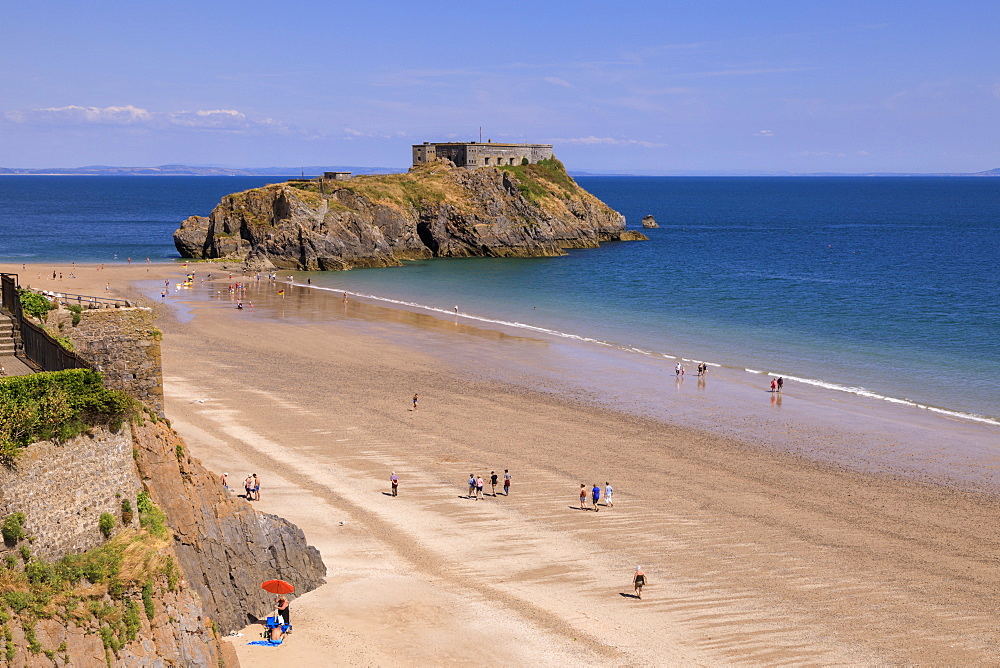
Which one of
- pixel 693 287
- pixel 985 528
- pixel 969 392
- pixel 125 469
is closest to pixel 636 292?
pixel 693 287

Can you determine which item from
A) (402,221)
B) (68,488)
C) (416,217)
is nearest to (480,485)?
A: (68,488)

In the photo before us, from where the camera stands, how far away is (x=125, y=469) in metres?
Answer: 13.4

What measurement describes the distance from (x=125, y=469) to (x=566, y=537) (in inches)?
553

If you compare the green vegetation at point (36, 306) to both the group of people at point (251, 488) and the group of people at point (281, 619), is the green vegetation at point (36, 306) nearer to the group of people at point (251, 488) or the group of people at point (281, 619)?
the group of people at point (281, 619)

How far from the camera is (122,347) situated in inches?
651

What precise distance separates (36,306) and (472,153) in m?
109

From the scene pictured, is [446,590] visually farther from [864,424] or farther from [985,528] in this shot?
[864,424]

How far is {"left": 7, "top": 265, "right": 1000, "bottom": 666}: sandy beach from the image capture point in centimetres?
1947

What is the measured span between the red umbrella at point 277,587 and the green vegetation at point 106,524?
5.62 metres

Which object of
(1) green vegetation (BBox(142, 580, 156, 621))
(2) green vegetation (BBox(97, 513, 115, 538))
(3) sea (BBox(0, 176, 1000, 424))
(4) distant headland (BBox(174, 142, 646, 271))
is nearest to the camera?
(2) green vegetation (BBox(97, 513, 115, 538))

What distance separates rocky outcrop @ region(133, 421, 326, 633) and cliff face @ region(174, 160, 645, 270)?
73.8 metres

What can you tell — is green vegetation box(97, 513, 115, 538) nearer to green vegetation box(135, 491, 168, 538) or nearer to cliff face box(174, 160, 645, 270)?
green vegetation box(135, 491, 168, 538)

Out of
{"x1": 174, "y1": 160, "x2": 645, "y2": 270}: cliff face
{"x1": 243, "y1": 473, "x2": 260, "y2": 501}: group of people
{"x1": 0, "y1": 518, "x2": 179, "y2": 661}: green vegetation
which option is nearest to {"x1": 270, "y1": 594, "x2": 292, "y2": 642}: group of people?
{"x1": 0, "y1": 518, "x2": 179, "y2": 661}: green vegetation

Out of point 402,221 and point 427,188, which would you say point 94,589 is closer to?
point 402,221
